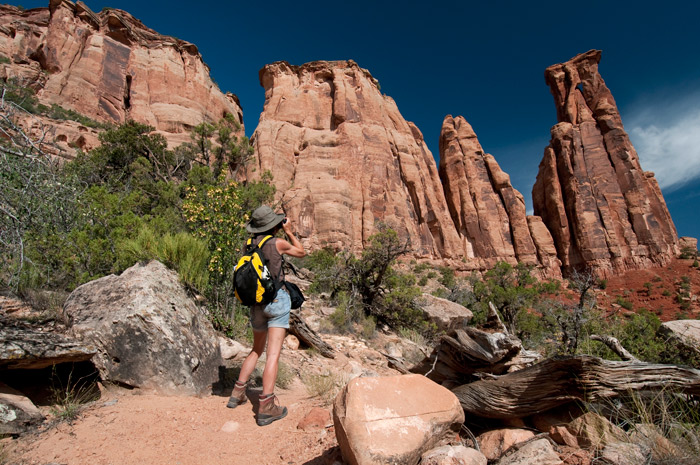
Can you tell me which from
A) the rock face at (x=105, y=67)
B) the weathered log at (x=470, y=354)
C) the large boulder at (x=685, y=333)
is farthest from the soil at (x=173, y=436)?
the rock face at (x=105, y=67)

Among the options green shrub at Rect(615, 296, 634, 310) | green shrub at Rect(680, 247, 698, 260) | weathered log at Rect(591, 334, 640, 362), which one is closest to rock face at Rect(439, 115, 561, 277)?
green shrub at Rect(615, 296, 634, 310)

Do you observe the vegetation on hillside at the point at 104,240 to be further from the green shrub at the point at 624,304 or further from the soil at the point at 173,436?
the green shrub at the point at 624,304

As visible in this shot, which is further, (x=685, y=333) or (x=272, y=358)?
(x=685, y=333)

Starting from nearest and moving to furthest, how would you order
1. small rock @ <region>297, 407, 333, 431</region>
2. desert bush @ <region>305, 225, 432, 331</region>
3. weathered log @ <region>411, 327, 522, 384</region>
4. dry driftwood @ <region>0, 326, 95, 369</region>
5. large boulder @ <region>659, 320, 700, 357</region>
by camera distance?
dry driftwood @ <region>0, 326, 95, 369</region>
weathered log @ <region>411, 327, 522, 384</region>
small rock @ <region>297, 407, 333, 431</region>
large boulder @ <region>659, 320, 700, 357</region>
desert bush @ <region>305, 225, 432, 331</region>

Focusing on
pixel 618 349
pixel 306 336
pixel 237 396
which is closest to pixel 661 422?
pixel 618 349

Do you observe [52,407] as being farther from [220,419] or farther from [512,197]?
[512,197]

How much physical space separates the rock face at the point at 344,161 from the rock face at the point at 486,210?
297cm

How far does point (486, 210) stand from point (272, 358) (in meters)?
39.1

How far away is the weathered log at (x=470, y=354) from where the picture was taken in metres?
2.49

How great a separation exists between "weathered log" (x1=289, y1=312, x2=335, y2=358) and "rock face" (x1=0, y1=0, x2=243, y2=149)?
25.6 meters

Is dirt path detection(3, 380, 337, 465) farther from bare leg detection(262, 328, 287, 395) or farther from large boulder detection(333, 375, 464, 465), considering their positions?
large boulder detection(333, 375, 464, 465)

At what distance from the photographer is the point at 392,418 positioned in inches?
75.2

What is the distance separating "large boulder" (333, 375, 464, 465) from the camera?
1740 mm

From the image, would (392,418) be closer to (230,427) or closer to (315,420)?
(315,420)
